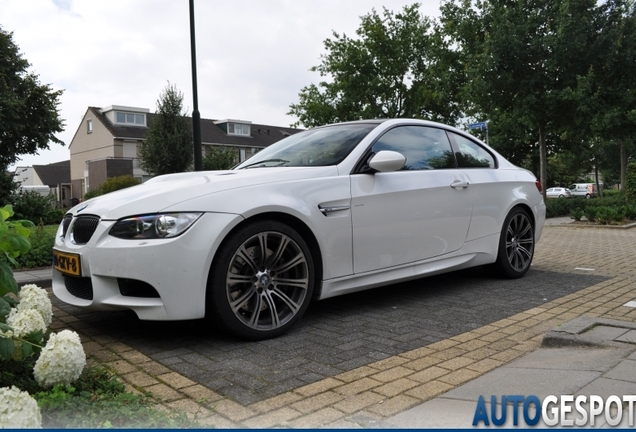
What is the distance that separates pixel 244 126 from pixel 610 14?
41.7m

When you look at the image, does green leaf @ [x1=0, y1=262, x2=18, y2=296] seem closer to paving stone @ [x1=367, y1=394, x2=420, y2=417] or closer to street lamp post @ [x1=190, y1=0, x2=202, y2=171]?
paving stone @ [x1=367, y1=394, x2=420, y2=417]

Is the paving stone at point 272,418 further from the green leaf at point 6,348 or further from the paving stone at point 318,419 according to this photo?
the green leaf at point 6,348

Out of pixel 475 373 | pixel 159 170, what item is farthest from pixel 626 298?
pixel 159 170

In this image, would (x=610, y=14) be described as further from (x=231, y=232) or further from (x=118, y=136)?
(x=118, y=136)

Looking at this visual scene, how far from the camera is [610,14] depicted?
17.9 meters

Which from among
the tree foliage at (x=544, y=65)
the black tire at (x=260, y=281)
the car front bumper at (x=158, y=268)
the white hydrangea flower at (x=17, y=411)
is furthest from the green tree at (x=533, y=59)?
the white hydrangea flower at (x=17, y=411)

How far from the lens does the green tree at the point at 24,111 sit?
2577 centimetres

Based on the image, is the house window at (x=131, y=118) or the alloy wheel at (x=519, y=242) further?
the house window at (x=131, y=118)

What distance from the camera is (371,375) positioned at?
3.06 m

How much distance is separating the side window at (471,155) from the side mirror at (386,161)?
4.28 ft

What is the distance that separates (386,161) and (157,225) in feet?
5.88

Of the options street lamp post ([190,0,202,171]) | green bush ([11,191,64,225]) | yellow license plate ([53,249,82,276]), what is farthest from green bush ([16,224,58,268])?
green bush ([11,191,64,225])

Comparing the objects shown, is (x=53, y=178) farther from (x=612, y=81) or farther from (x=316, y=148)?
(x=316, y=148)

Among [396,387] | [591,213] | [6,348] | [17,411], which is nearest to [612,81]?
[591,213]
